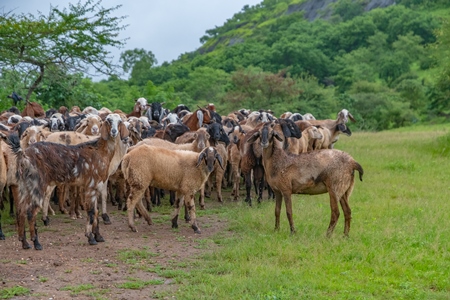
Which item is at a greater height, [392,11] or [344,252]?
[392,11]

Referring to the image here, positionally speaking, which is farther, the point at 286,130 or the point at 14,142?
the point at 286,130

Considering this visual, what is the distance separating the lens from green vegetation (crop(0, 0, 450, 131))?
2312 cm

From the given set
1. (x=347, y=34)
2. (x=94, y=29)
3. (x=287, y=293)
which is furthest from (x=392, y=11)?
(x=287, y=293)

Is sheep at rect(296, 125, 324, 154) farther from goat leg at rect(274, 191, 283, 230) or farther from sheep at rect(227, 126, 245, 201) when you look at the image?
goat leg at rect(274, 191, 283, 230)

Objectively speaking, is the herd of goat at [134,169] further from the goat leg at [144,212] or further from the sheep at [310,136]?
the sheep at [310,136]

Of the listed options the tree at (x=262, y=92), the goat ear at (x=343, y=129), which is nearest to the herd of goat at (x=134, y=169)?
the goat ear at (x=343, y=129)

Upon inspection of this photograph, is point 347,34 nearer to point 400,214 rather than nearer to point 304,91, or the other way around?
point 304,91

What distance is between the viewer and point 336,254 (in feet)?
27.9

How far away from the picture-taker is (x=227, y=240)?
9.70 m

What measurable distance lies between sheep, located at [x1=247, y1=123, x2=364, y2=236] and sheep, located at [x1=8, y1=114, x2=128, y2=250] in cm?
229

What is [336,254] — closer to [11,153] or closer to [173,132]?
[11,153]

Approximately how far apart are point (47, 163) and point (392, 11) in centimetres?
7019

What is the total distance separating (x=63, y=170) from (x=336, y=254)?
12.9 ft

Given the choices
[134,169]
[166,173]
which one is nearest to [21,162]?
[134,169]
